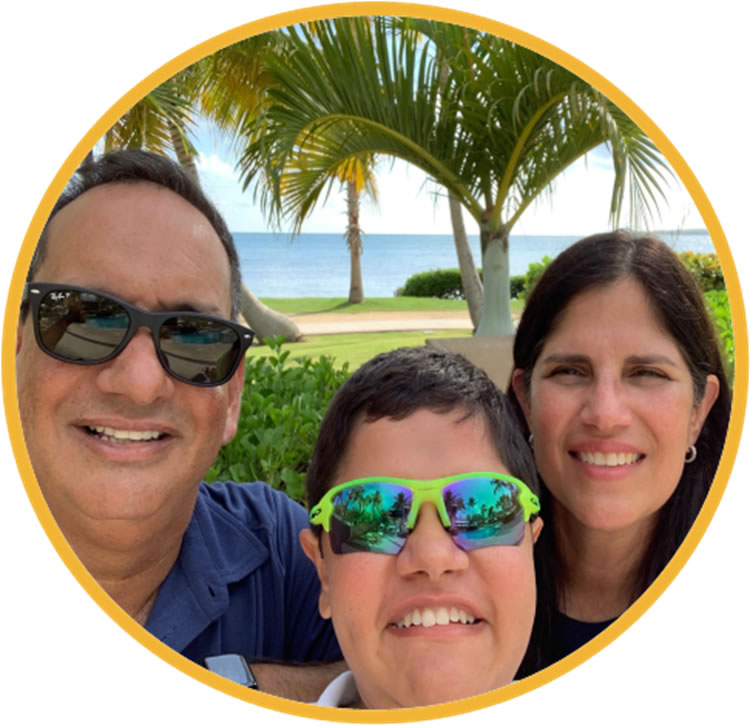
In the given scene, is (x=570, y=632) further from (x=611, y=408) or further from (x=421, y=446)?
(x=421, y=446)

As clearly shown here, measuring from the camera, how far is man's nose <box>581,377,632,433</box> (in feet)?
6.29

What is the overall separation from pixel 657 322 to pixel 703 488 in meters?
0.61

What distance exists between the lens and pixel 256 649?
210 centimetres

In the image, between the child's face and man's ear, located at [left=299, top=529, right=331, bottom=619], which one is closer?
the child's face

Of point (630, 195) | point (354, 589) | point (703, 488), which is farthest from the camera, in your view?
point (630, 195)

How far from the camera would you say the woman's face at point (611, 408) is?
198 centimetres

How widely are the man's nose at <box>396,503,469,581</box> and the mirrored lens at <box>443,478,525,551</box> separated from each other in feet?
0.09

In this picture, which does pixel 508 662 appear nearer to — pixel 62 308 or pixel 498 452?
pixel 498 452

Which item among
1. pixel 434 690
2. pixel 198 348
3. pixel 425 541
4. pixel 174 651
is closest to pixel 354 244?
pixel 198 348

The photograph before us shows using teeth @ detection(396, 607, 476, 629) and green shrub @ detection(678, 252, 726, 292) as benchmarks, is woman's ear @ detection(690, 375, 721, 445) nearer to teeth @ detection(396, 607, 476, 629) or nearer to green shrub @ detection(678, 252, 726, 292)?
green shrub @ detection(678, 252, 726, 292)

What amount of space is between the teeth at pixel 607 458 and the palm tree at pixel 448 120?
5.78 ft

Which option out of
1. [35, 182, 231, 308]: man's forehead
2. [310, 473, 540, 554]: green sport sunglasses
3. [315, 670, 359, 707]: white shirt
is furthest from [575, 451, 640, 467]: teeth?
[35, 182, 231, 308]: man's forehead

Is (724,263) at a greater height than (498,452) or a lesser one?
greater

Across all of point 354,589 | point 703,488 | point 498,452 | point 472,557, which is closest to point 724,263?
point 703,488
